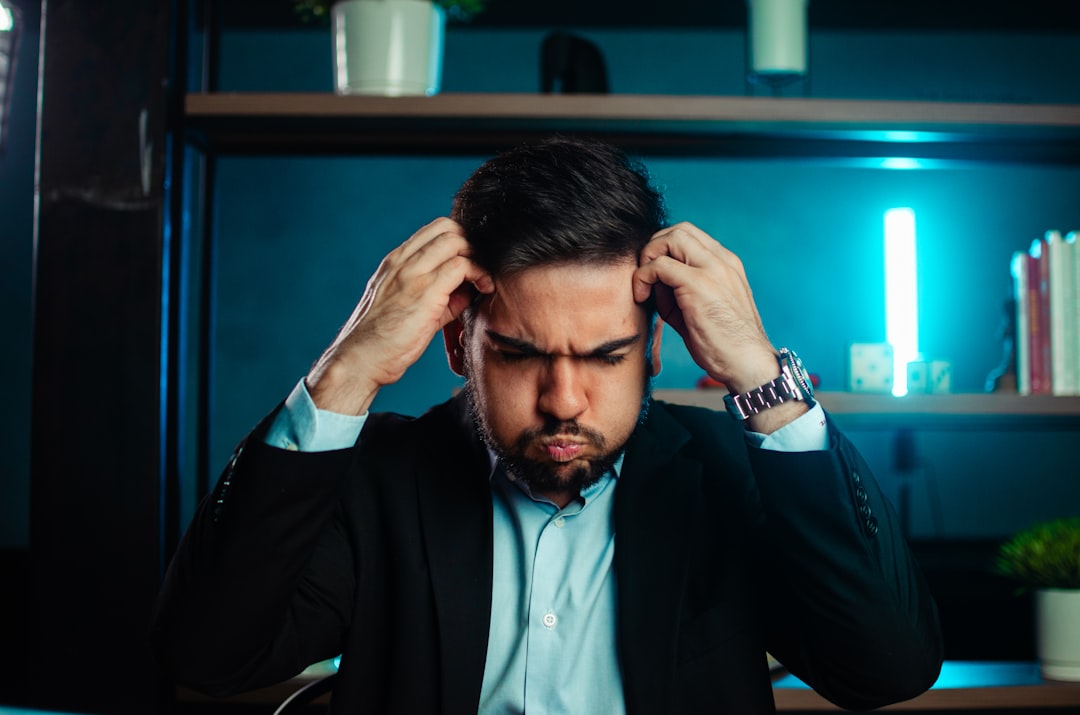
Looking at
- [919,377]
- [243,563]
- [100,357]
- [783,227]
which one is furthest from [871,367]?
[783,227]

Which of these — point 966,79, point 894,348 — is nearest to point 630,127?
point 894,348

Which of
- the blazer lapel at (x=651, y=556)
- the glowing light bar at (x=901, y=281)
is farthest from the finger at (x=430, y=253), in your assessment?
the glowing light bar at (x=901, y=281)

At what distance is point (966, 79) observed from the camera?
483 cm

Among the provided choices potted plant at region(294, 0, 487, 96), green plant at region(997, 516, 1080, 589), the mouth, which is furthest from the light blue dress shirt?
green plant at region(997, 516, 1080, 589)

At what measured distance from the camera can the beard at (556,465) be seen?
1.30m

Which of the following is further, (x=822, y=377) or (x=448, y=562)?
(x=822, y=377)

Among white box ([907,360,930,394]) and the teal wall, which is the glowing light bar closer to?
the teal wall

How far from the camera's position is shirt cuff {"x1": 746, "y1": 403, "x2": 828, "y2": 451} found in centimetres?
126

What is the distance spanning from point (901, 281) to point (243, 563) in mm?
3399

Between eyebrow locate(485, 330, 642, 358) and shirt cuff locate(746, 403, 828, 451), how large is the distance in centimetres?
21

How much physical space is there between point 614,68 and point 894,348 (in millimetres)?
3305

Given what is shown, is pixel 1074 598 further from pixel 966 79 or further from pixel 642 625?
pixel 966 79

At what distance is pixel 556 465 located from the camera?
131cm

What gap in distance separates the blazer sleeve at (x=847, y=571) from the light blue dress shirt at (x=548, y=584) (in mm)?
43
